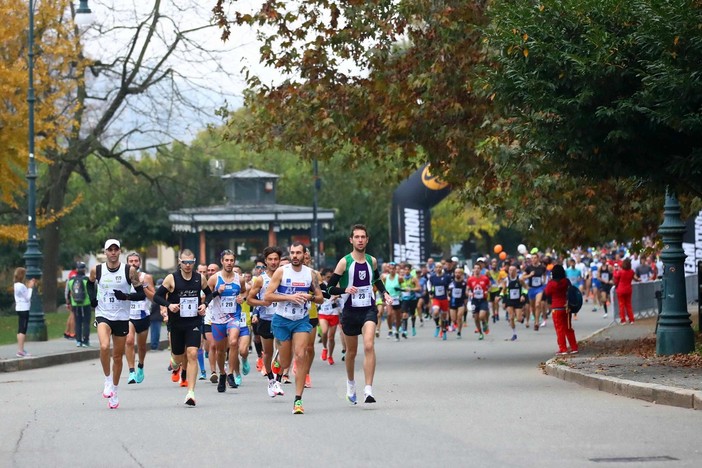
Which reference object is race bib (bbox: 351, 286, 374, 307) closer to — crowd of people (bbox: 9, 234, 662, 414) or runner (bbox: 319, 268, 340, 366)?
crowd of people (bbox: 9, 234, 662, 414)

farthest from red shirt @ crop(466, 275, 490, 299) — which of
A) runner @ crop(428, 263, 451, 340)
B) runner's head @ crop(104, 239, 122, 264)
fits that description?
runner's head @ crop(104, 239, 122, 264)

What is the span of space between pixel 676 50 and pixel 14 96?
22918 millimetres

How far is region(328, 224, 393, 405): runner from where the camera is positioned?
1496 centimetres

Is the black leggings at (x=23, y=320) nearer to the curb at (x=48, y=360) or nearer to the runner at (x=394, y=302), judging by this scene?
the curb at (x=48, y=360)

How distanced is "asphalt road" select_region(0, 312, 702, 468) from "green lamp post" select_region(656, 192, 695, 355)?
2157mm

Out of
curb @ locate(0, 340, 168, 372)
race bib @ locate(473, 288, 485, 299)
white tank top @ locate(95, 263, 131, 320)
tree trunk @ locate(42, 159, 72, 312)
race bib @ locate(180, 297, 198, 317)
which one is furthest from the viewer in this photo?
tree trunk @ locate(42, 159, 72, 312)

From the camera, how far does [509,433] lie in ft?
38.2

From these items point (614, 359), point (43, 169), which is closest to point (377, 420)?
point (614, 359)

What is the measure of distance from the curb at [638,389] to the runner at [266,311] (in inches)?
149

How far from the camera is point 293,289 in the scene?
48.1 feet

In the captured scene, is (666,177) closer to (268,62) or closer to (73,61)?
(268,62)

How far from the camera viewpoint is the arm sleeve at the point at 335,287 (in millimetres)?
14883

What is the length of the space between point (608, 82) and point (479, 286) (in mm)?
16414

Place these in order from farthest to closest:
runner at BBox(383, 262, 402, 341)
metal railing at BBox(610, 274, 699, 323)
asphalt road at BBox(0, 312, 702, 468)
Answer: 1. metal railing at BBox(610, 274, 699, 323)
2. runner at BBox(383, 262, 402, 341)
3. asphalt road at BBox(0, 312, 702, 468)
